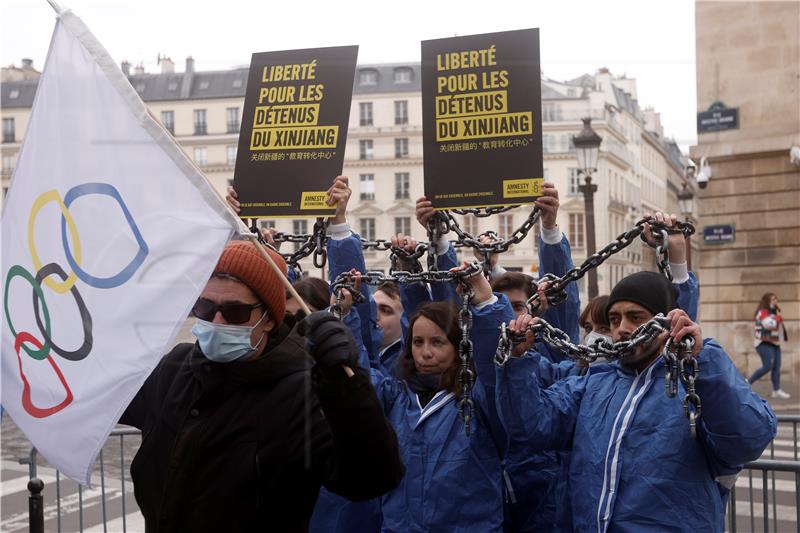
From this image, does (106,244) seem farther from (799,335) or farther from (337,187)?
(799,335)

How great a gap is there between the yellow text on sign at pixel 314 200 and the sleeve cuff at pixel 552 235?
3.45 feet

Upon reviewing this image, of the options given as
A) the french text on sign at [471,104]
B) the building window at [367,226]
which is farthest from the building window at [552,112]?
the french text on sign at [471,104]

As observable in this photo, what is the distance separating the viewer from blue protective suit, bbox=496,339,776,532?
2857 mm

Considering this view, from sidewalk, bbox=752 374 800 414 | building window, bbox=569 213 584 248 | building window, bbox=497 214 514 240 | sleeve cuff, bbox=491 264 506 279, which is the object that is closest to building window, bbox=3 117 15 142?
sleeve cuff, bbox=491 264 506 279

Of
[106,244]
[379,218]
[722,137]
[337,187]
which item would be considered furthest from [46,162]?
[379,218]

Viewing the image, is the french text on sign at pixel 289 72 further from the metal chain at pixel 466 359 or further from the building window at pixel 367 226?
the building window at pixel 367 226

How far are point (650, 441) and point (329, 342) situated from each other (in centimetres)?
136

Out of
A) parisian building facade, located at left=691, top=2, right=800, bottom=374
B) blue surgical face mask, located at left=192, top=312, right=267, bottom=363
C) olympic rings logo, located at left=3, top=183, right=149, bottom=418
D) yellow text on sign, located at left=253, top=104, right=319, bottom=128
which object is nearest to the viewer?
blue surgical face mask, located at left=192, top=312, right=267, bottom=363

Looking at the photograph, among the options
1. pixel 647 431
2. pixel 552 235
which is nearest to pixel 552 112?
pixel 552 235

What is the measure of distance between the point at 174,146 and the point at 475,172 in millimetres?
1467

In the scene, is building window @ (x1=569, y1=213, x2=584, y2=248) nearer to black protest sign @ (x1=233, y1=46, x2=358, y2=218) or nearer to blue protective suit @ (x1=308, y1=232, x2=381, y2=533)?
black protest sign @ (x1=233, y1=46, x2=358, y2=218)

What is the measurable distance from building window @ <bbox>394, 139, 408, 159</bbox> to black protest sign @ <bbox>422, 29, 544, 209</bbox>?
26.4 m

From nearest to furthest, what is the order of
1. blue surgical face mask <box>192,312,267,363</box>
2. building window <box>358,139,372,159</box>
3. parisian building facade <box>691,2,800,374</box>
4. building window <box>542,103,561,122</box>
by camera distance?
blue surgical face mask <box>192,312,267,363</box> → parisian building facade <box>691,2,800,374</box> → building window <box>542,103,561,122</box> → building window <box>358,139,372,159</box>

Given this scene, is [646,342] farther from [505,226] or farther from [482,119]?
[505,226]
